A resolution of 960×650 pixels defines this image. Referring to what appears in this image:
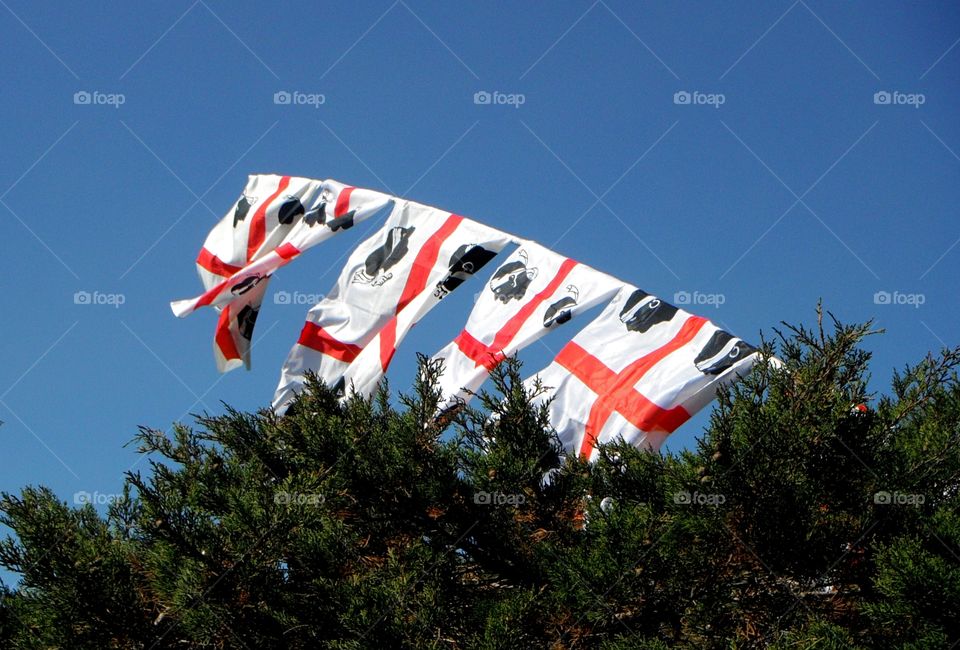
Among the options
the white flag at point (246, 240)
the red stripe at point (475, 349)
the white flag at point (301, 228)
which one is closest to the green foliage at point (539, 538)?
the red stripe at point (475, 349)

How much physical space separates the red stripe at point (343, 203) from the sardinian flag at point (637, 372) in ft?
9.27

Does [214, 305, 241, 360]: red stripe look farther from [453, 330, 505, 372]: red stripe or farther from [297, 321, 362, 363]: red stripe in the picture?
[453, 330, 505, 372]: red stripe

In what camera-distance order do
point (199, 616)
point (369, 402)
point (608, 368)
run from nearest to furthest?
point (199, 616)
point (369, 402)
point (608, 368)

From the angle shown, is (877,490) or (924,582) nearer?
(924,582)

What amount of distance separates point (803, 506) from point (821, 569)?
40cm

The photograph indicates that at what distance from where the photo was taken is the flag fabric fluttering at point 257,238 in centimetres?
1028

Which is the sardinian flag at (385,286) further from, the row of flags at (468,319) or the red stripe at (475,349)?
the red stripe at (475,349)

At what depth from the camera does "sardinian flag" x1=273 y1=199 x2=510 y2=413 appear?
Answer: 30.5 ft

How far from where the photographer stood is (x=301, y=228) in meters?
10.6

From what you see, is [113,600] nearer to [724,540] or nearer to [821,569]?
[724,540]

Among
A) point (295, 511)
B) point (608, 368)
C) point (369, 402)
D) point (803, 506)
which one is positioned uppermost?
point (608, 368)

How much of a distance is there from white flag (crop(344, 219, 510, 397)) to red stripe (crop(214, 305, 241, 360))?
2316 millimetres

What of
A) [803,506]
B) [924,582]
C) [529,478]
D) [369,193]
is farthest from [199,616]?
[369,193]

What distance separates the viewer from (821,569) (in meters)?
6.49
